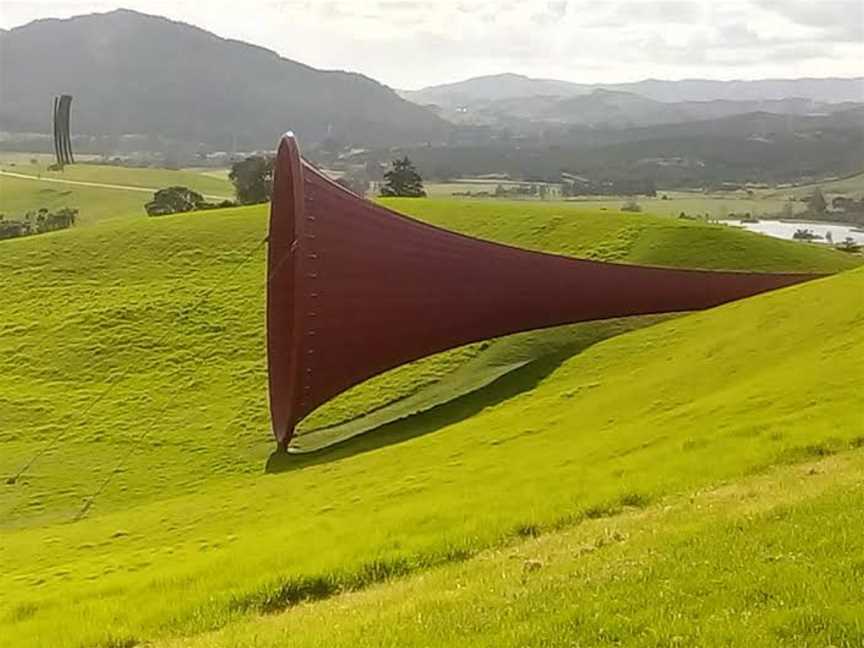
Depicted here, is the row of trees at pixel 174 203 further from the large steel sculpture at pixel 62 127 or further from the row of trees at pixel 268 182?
the large steel sculpture at pixel 62 127

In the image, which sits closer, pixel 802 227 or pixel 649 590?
pixel 649 590

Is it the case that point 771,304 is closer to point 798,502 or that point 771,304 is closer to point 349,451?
point 349,451

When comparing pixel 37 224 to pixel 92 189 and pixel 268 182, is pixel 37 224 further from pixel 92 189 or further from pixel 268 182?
pixel 92 189

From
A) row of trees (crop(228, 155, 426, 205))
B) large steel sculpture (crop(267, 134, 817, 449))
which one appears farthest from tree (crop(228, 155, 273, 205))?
large steel sculpture (crop(267, 134, 817, 449))

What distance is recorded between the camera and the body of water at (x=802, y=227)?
98.4 m

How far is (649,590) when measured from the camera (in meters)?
8.02

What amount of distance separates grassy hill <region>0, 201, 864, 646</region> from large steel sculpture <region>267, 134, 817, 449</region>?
1.81 meters

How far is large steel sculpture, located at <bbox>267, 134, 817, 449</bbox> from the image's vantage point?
24844 millimetres

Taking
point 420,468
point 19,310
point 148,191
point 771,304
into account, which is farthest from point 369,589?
point 148,191

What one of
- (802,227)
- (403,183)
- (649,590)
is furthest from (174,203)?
(649,590)

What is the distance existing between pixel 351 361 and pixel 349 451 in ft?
7.52

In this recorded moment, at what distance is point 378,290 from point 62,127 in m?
127

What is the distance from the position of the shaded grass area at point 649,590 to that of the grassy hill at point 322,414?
28cm

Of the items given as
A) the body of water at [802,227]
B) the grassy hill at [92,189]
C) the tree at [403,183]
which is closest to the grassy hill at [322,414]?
the tree at [403,183]
